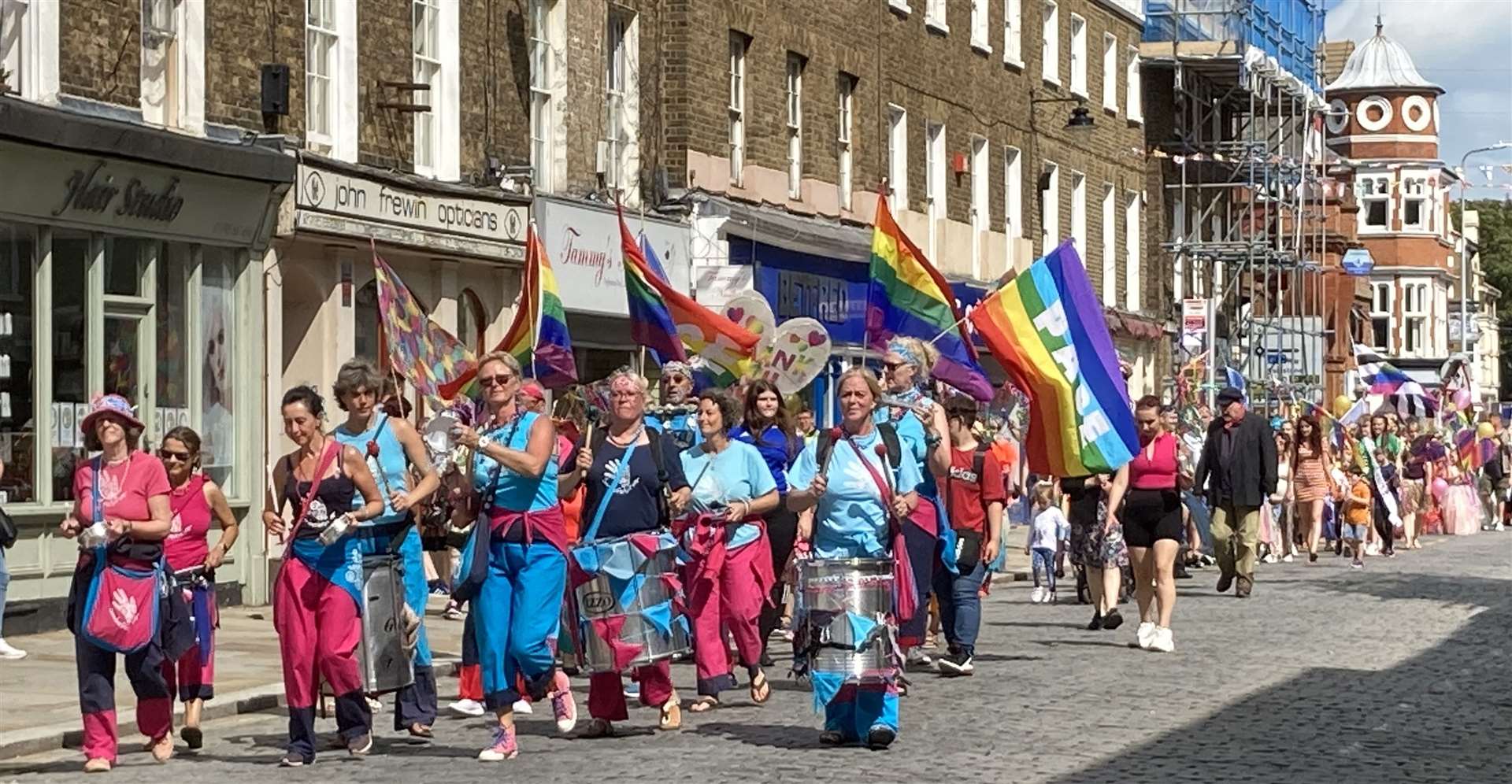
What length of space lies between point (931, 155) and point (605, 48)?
36.8 feet

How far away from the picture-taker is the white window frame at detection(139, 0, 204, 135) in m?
20.6

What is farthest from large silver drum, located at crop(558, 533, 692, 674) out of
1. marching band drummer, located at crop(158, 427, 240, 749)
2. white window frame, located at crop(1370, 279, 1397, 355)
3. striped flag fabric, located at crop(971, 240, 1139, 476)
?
white window frame, located at crop(1370, 279, 1397, 355)

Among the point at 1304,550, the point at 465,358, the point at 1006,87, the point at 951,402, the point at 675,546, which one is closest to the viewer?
the point at 675,546

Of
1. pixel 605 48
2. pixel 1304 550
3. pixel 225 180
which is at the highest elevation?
pixel 605 48

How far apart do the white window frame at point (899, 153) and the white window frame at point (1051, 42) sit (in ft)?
23.0

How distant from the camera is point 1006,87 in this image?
4209cm

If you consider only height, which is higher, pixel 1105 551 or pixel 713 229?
pixel 713 229

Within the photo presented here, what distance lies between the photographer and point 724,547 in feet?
47.0

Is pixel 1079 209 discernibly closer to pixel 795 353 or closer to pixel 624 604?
pixel 795 353

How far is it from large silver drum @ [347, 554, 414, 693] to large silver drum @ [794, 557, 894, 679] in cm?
173

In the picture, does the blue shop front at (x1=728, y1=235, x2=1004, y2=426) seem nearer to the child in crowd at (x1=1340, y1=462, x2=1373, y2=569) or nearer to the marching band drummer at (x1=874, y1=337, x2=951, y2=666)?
the child in crowd at (x1=1340, y1=462, x2=1373, y2=569)

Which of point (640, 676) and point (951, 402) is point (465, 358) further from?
A: point (640, 676)

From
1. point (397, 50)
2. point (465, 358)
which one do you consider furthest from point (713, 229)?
point (465, 358)

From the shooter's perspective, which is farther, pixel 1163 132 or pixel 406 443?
pixel 1163 132
